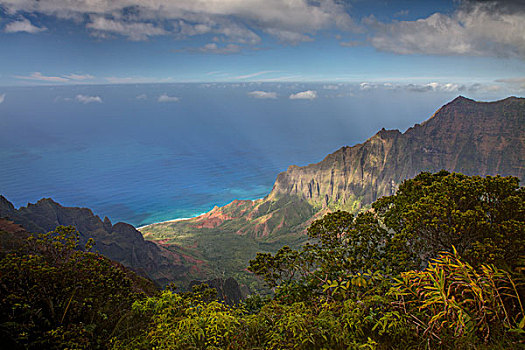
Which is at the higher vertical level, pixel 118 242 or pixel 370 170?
pixel 370 170

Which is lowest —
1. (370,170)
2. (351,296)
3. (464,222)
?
(370,170)

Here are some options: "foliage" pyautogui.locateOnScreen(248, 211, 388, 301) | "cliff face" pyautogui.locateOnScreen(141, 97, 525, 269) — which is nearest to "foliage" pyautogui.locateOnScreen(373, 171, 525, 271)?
"foliage" pyautogui.locateOnScreen(248, 211, 388, 301)

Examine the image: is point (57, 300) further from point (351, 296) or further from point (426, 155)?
point (426, 155)

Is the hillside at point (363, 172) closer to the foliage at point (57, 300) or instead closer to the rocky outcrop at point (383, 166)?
the rocky outcrop at point (383, 166)

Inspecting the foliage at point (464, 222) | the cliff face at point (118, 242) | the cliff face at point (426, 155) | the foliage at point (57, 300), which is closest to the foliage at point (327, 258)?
the foliage at point (464, 222)

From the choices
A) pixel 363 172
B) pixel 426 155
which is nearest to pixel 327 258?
pixel 363 172

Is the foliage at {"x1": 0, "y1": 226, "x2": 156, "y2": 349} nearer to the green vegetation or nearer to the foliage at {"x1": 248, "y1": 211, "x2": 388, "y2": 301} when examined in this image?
the green vegetation
